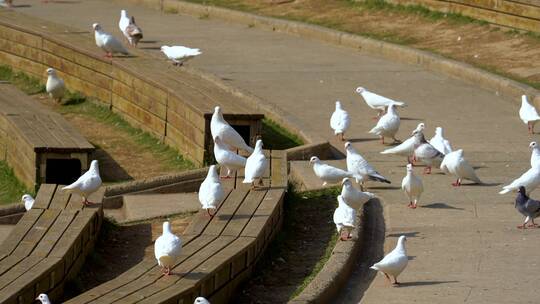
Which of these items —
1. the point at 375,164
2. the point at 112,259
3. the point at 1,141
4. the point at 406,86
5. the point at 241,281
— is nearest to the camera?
the point at 241,281

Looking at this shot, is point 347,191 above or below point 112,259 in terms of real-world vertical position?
above

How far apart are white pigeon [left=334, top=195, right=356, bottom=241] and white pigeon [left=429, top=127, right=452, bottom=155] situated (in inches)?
115

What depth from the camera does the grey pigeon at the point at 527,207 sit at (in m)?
11.8

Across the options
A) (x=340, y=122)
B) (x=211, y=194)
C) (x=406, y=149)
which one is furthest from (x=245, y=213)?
(x=340, y=122)

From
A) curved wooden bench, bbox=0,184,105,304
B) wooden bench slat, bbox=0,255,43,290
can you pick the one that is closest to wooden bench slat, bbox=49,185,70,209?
curved wooden bench, bbox=0,184,105,304

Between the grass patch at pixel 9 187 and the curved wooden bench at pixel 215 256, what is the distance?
3.34m

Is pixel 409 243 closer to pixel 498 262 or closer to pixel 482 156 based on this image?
pixel 498 262

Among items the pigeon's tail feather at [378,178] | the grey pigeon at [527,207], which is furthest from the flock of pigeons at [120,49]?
the grey pigeon at [527,207]

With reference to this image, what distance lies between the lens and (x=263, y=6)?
83.3ft

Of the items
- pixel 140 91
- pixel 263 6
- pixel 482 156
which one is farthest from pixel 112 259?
pixel 263 6

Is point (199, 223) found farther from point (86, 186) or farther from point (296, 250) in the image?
point (86, 186)

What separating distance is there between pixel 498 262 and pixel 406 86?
815 centimetres

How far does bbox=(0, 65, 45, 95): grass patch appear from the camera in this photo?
20.8 m

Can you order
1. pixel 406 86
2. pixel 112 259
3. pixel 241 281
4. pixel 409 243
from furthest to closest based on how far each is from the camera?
pixel 406 86 → pixel 112 259 → pixel 409 243 → pixel 241 281
